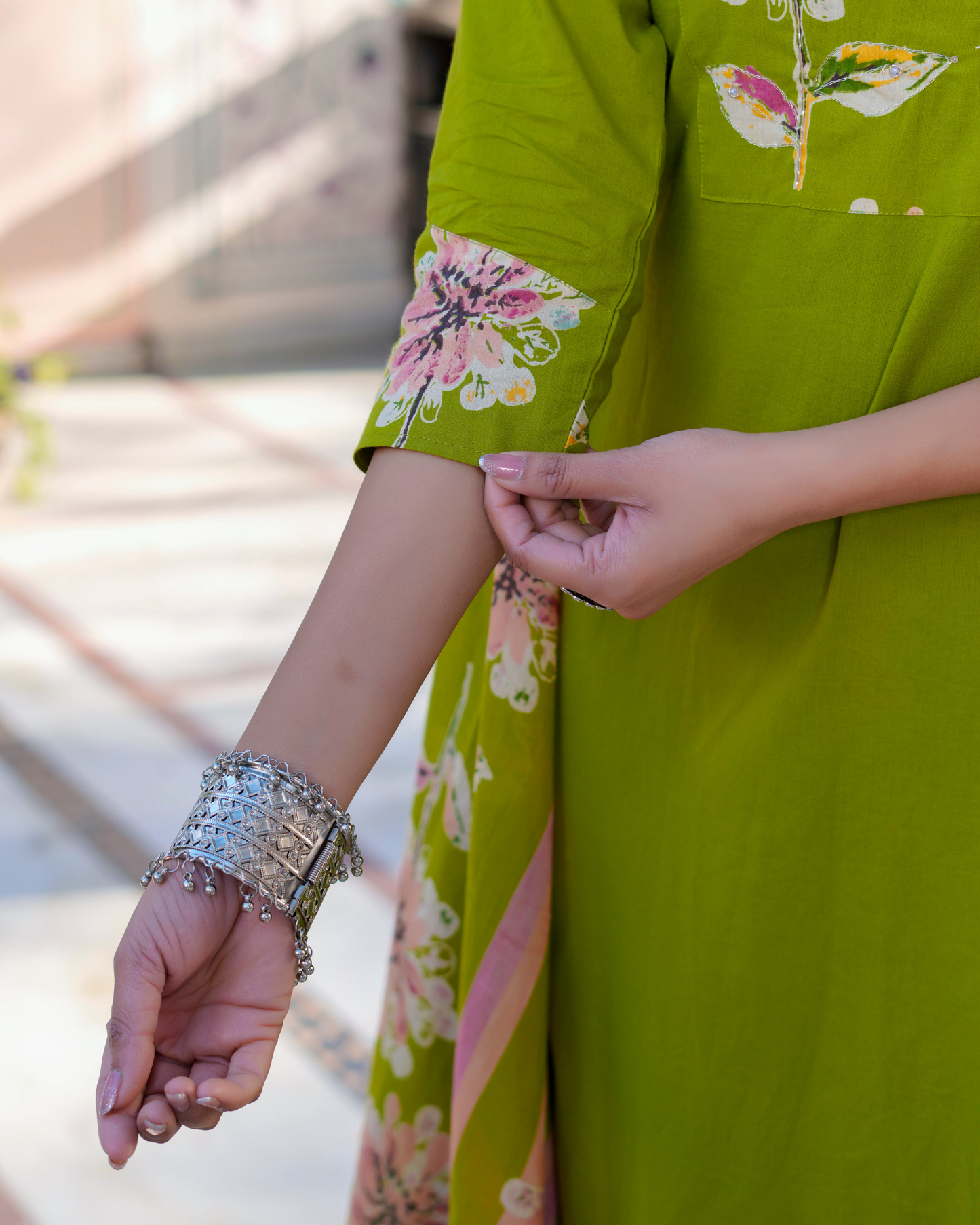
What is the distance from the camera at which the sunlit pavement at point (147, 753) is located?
4.31 ft

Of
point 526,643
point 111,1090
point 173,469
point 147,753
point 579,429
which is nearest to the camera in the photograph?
point 111,1090

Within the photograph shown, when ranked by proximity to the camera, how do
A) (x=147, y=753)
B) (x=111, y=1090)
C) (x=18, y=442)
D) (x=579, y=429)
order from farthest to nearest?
(x=18, y=442), (x=147, y=753), (x=579, y=429), (x=111, y=1090)

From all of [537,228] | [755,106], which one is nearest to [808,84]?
[755,106]

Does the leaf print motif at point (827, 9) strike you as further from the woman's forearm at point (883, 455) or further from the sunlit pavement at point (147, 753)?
the sunlit pavement at point (147, 753)

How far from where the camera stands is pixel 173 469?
366 cm

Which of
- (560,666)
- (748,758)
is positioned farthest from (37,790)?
(748,758)

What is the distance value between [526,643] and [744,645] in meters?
0.14

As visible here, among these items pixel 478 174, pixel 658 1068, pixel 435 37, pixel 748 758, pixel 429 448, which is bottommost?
pixel 658 1068

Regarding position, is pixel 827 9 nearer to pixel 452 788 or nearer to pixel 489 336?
pixel 489 336

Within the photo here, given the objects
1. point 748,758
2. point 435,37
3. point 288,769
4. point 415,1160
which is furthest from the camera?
point 435,37

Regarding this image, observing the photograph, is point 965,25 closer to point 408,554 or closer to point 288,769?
point 408,554

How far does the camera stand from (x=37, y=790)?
2016 millimetres

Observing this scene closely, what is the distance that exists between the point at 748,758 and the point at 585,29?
37 cm

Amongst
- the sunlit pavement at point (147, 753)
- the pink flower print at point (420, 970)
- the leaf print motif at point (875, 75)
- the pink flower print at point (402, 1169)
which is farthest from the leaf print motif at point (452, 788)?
the sunlit pavement at point (147, 753)
